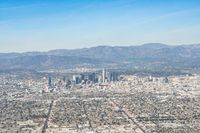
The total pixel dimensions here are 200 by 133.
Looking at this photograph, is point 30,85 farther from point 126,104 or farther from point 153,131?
point 153,131

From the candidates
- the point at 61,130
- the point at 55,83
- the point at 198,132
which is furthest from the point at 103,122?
the point at 55,83

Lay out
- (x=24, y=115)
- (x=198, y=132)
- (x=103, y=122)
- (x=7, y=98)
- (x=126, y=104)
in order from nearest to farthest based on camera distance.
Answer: (x=198, y=132) < (x=103, y=122) < (x=24, y=115) < (x=126, y=104) < (x=7, y=98)

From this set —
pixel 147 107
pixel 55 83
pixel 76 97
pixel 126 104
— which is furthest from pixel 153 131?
pixel 55 83

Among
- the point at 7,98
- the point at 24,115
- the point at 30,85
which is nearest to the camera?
the point at 24,115

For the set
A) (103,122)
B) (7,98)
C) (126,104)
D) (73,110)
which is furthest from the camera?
(7,98)

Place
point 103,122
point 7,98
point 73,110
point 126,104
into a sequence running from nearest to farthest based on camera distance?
point 103,122 < point 73,110 < point 126,104 < point 7,98

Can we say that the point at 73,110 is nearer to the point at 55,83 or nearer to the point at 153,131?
the point at 153,131

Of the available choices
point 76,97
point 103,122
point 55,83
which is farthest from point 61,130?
point 55,83

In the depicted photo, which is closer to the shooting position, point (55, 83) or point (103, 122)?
point (103, 122)

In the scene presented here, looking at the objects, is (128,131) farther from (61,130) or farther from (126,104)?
(126,104)
